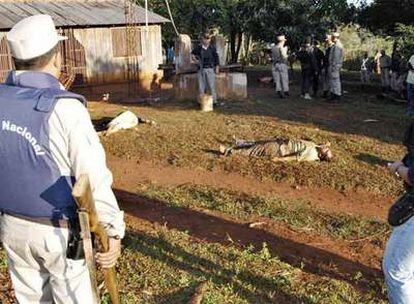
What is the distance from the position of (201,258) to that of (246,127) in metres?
6.39

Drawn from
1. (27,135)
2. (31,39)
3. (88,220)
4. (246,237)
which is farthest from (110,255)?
(246,237)

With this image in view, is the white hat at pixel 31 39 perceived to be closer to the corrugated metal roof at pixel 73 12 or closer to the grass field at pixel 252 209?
the grass field at pixel 252 209

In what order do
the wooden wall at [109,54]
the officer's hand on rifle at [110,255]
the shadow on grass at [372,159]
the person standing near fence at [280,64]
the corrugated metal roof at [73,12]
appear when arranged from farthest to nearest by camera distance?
the wooden wall at [109,54]
the corrugated metal roof at [73,12]
the person standing near fence at [280,64]
the shadow on grass at [372,159]
the officer's hand on rifle at [110,255]

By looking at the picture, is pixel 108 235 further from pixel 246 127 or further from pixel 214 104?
pixel 214 104

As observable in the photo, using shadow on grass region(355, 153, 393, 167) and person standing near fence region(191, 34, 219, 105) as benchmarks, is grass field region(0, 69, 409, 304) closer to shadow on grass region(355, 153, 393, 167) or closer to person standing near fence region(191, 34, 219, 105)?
shadow on grass region(355, 153, 393, 167)

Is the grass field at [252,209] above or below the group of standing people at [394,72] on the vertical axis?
below

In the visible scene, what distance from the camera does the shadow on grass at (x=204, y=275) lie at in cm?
441

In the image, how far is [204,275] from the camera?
15.7 ft

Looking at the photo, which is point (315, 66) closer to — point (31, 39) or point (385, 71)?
point (385, 71)

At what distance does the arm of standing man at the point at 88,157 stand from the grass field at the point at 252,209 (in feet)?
5.75

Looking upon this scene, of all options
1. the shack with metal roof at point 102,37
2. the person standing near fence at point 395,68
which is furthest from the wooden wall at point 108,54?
the person standing near fence at point 395,68

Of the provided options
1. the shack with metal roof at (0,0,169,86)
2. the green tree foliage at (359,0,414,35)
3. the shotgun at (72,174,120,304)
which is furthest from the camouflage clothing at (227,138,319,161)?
the shack with metal roof at (0,0,169,86)

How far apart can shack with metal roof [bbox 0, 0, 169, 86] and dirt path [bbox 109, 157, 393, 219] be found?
838cm

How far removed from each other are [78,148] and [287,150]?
679cm
